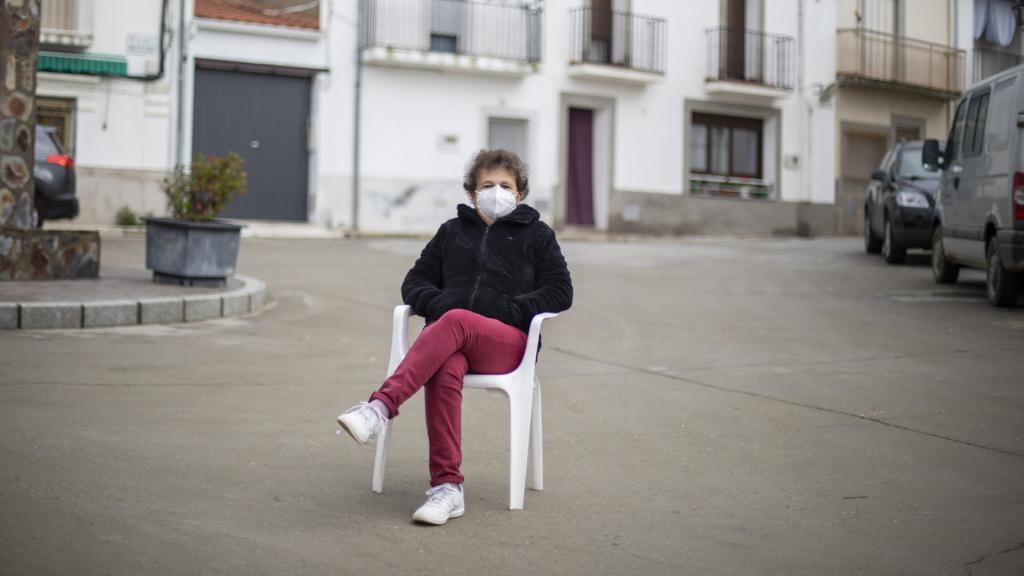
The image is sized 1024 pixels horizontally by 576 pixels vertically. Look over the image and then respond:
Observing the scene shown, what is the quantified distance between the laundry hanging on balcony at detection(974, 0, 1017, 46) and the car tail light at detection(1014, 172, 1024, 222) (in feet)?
87.4

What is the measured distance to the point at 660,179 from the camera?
98.9 ft

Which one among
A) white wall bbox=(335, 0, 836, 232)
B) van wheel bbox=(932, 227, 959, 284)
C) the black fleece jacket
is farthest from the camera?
white wall bbox=(335, 0, 836, 232)

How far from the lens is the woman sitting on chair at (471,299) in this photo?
4738 millimetres

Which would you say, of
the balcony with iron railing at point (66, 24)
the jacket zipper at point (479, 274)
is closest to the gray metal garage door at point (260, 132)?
the balcony with iron railing at point (66, 24)

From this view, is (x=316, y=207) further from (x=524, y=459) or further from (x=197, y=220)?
(x=524, y=459)

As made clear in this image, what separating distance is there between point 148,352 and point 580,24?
2116 centimetres

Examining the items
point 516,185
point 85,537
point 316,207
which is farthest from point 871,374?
point 316,207

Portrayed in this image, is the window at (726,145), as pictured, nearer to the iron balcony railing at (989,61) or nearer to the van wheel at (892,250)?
the iron balcony railing at (989,61)

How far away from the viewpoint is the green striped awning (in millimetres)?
23375

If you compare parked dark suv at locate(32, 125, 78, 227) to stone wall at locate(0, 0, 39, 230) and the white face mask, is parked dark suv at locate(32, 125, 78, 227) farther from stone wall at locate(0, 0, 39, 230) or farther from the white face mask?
the white face mask

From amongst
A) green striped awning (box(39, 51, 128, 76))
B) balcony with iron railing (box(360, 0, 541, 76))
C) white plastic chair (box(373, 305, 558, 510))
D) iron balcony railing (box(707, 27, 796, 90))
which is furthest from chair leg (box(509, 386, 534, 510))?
iron balcony railing (box(707, 27, 796, 90))

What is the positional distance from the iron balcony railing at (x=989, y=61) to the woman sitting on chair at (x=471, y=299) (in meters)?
33.5

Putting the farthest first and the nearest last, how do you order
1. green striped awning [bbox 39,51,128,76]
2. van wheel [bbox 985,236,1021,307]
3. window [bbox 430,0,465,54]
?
window [bbox 430,0,465,54]
green striped awning [bbox 39,51,128,76]
van wheel [bbox 985,236,1021,307]

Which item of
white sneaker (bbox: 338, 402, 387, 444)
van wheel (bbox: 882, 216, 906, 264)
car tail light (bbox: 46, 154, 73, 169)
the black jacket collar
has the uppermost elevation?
car tail light (bbox: 46, 154, 73, 169)
